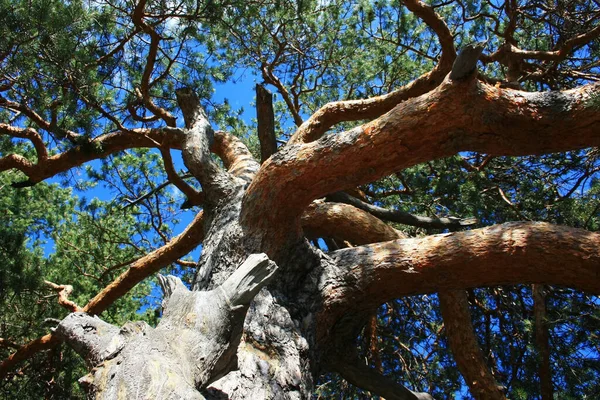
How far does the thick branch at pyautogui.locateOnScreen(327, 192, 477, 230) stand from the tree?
0.02m

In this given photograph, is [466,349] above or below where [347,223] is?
below

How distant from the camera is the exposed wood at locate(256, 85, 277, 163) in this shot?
172 inches

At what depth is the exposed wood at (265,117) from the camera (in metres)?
4.37

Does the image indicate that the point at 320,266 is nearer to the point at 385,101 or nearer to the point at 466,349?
the point at 466,349

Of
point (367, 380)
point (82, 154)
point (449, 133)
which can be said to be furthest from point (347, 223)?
point (82, 154)

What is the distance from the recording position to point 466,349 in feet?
11.5

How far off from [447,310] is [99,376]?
2.38 metres

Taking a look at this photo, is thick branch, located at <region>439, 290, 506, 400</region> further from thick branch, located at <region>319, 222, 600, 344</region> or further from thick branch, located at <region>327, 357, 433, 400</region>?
thick branch, located at <region>319, 222, 600, 344</region>

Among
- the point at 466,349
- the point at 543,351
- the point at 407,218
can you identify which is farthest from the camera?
the point at 407,218

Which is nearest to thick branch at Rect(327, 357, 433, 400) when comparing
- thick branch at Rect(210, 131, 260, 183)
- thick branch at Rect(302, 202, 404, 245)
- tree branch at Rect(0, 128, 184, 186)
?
thick branch at Rect(302, 202, 404, 245)

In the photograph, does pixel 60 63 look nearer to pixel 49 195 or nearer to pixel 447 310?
pixel 447 310

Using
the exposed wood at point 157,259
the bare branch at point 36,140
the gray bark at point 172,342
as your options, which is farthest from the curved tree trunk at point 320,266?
the bare branch at point 36,140

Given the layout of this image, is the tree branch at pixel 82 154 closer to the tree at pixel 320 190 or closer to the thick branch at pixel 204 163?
the tree at pixel 320 190

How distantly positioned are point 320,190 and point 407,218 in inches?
58.1
